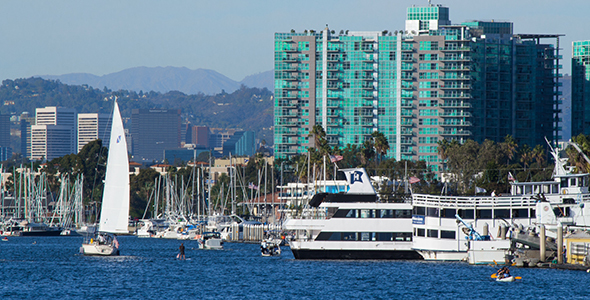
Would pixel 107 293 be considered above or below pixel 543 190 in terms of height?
below

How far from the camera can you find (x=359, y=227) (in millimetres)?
89688

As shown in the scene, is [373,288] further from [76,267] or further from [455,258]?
[76,267]

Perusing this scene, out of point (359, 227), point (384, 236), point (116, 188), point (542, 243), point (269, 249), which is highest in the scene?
point (116, 188)

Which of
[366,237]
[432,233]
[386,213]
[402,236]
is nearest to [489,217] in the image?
[432,233]

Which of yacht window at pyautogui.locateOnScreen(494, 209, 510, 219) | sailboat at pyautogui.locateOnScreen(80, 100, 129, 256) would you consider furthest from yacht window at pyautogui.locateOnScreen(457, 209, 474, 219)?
sailboat at pyautogui.locateOnScreen(80, 100, 129, 256)

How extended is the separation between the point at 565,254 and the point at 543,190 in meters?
8.44

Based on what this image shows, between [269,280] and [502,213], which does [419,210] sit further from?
[269,280]

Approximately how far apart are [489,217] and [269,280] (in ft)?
74.9

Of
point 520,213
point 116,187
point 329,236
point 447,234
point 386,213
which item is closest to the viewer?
point 520,213

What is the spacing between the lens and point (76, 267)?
9144 cm

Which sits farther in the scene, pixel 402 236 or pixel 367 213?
pixel 402 236

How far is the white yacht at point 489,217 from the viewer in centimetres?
8650

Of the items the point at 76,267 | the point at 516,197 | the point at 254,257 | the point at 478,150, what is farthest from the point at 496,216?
the point at 478,150

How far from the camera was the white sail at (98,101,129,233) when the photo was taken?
91.4m
